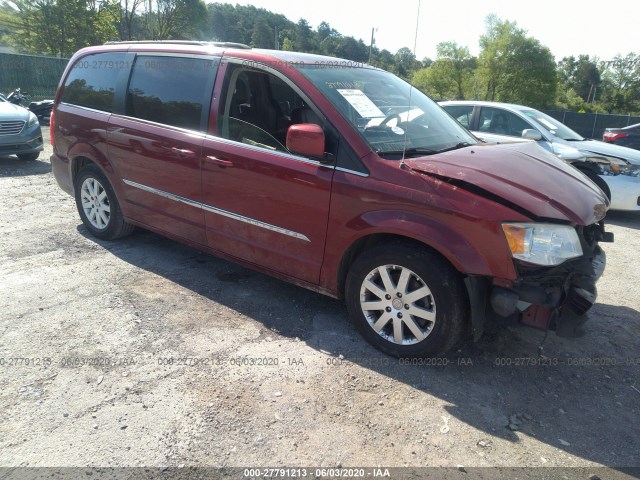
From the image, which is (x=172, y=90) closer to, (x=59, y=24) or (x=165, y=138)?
(x=165, y=138)

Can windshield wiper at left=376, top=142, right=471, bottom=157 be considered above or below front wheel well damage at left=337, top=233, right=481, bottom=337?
above

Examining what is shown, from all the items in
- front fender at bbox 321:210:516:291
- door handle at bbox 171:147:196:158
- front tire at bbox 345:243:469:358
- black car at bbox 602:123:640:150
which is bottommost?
front tire at bbox 345:243:469:358

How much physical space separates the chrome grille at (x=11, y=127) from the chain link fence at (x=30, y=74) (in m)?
14.5

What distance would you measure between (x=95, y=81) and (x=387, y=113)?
3.12 m

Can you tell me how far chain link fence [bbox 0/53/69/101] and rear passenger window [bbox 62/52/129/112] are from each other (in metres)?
19.2

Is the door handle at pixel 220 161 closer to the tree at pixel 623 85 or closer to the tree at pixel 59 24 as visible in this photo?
the tree at pixel 59 24

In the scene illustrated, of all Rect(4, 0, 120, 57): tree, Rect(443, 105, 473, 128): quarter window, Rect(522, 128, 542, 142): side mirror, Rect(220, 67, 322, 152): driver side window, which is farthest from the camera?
Rect(4, 0, 120, 57): tree

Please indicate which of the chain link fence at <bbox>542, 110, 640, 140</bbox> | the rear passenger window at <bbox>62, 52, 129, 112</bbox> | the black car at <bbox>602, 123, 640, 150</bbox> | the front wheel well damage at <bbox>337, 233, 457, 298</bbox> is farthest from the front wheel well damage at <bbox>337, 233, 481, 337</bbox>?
the chain link fence at <bbox>542, 110, 640, 140</bbox>

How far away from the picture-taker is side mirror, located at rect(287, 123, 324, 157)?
10.2 ft

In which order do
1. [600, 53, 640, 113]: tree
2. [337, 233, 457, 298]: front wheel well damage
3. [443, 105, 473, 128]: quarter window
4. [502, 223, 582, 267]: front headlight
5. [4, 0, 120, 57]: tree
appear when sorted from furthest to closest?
[600, 53, 640, 113]: tree < [4, 0, 120, 57]: tree < [443, 105, 473, 128]: quarter window < [337, 233, 457, 298]: front wheel well damage < [502, 223, 582, 267]: front headlight

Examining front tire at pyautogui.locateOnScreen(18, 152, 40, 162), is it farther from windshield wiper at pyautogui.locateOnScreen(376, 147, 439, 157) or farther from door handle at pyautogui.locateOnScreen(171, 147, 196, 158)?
windshield wiper at pyautogui.locateOnScreen(376, 147, 439, 157)

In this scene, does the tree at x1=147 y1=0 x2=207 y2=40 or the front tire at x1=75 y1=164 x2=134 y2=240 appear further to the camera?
the tree at x1=147 y1=0 x2=207 y2=40

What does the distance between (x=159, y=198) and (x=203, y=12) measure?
147 feet

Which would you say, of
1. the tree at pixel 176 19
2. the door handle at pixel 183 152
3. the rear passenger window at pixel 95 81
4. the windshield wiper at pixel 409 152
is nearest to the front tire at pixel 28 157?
the rear passenger window at pixel 95 81
